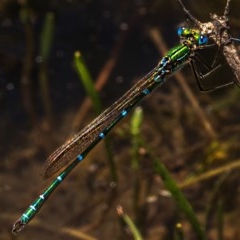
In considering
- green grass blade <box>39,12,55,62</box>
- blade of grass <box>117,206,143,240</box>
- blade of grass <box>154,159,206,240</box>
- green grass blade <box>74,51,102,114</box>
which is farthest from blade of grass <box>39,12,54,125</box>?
blade of grass <box>154,159,206,240</box>

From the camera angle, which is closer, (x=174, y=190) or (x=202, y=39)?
(x=202, y=39)

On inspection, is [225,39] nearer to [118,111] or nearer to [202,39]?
[202,39]

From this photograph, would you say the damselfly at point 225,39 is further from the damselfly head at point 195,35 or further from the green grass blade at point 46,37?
the green grass blade at point 46,37

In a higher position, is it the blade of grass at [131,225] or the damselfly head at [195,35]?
the damselfly head at [195,35]

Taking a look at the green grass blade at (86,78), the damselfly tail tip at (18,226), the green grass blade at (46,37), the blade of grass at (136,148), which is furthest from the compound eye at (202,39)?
the green grass blade at (46,37)

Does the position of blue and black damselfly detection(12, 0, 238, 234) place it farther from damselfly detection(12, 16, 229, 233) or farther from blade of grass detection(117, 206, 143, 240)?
blade of grass detection(117, 206, 143, 240)

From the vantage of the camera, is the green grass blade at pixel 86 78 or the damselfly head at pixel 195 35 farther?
the green grass blade at pixel 86 78

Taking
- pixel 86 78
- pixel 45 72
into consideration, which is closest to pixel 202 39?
pixel 86 78

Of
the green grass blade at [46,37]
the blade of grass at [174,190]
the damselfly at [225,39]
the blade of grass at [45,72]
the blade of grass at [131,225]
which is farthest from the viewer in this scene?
the blade of grass at [45,72]
